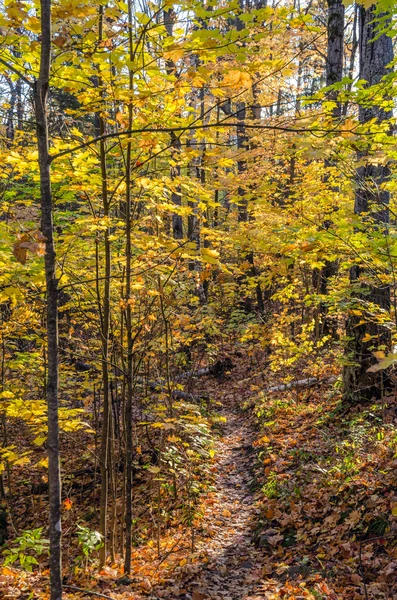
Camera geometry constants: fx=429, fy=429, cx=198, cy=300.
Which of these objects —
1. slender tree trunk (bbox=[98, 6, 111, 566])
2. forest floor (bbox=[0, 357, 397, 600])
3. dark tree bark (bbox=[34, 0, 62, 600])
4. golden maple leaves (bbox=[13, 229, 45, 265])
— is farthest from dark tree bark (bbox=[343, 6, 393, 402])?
golden maple leaves (bbox=[13, 229, 45, 265])

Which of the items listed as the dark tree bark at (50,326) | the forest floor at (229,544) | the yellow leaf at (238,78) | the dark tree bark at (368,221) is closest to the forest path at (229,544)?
the forest floor at (229,544)

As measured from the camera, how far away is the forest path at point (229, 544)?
13.9 feet

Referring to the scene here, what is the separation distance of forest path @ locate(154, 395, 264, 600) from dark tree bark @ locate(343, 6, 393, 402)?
2.35 m

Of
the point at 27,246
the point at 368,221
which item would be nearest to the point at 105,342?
the point at 27,246

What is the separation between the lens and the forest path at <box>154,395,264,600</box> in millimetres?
4226

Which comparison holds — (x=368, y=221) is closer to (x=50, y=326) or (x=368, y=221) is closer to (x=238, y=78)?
(x=238, y=78)

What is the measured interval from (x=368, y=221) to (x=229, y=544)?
180 inches

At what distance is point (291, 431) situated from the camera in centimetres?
782

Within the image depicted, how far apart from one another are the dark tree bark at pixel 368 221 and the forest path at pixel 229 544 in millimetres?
2346

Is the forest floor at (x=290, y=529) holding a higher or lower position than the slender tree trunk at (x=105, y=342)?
lower

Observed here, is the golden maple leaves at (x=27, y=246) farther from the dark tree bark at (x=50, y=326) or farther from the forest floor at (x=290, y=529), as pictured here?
the forest floor at (x=290, y=529)

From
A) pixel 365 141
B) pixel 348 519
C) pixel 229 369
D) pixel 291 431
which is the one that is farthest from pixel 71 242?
pixel 229 369

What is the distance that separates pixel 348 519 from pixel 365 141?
3980 millimetres

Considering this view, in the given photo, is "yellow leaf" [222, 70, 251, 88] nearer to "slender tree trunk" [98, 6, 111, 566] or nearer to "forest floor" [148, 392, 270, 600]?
"slender tree trunk" [98, 6, 111, 566]
